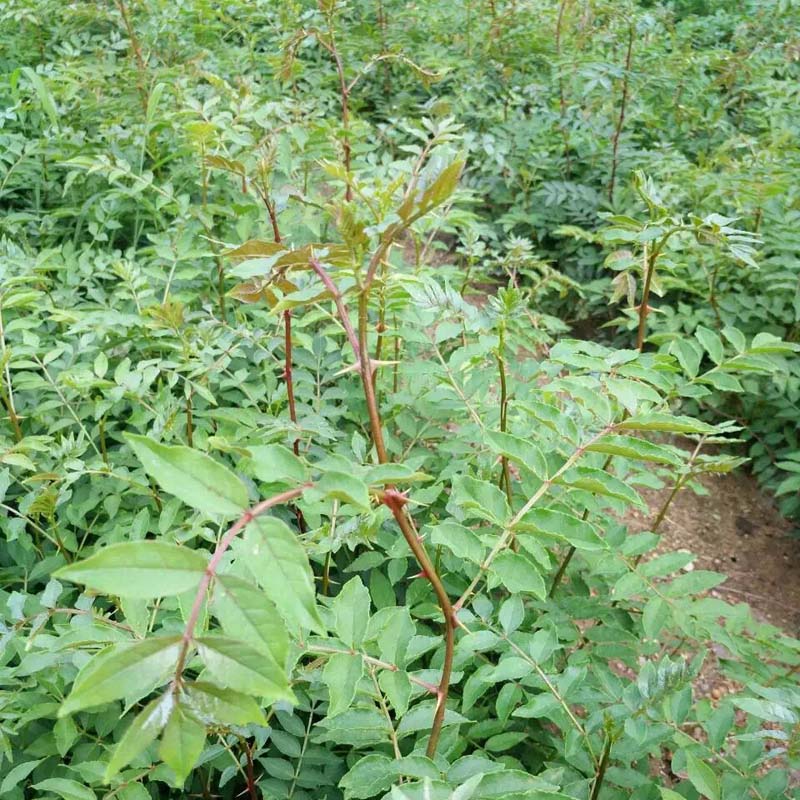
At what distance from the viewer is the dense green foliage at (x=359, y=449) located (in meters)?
0.80

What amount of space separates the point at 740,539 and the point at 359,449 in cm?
207

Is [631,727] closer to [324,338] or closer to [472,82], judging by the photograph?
[324,338]

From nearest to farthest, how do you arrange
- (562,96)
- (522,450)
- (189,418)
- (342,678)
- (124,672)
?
(124,672)
(342,678)
(522,450)
(189,418)
(562,96)

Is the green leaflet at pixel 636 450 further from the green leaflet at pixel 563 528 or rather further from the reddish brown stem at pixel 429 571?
the reddish brown stem at pixel 429 571

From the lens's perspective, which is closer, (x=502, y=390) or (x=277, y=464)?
(x=277, y=464)

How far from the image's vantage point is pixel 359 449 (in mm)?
1498

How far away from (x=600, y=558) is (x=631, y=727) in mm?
449

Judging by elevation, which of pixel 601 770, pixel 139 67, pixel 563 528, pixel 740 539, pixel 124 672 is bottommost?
pixel 740 539

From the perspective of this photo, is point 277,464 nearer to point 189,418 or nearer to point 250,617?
point 250,617

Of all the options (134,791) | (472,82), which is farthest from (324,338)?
(472,82)

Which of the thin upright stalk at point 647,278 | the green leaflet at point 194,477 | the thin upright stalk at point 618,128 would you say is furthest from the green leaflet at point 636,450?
the thin upright stalk at point 618,128

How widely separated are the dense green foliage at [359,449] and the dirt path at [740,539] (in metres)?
0.19

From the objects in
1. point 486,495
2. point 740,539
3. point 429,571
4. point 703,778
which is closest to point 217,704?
point 429,571

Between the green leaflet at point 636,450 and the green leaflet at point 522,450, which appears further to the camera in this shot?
the green leaflet at point 522,450
